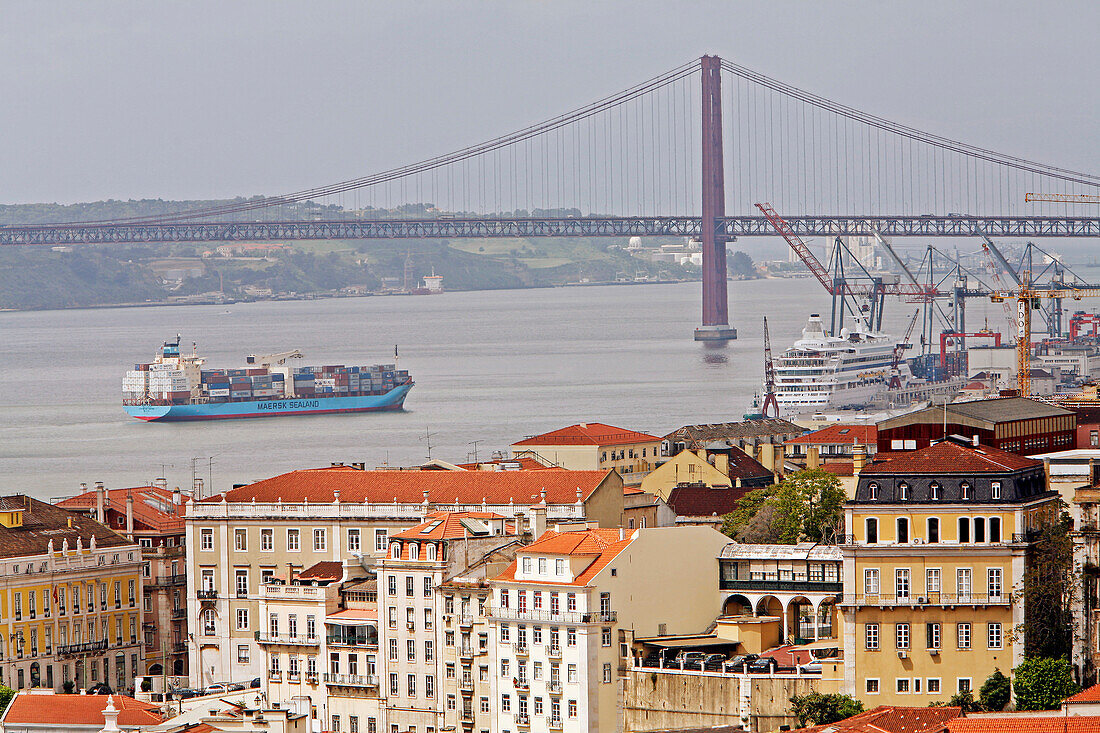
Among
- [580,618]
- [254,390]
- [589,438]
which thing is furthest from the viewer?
[254,390]

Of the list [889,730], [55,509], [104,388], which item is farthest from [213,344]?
[889,730]

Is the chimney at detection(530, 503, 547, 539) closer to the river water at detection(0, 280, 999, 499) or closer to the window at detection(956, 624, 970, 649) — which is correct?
the window at detection(956, 624, 970, 649)

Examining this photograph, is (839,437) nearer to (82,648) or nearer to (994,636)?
(82,648)

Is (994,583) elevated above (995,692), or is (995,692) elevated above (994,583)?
(994,583)

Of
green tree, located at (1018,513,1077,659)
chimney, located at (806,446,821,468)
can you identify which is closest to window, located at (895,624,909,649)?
green tree, located at (1018,513,1077,659)

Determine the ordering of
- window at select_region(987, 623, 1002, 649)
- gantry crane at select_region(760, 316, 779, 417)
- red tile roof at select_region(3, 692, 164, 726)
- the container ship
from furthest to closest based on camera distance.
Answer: the container ship → gantry crane at select_region(760, 316, 779, 417) → red tile roof at select_region(3, 692, 164, 726) → window at select_region(987, 623, 1002, 649)

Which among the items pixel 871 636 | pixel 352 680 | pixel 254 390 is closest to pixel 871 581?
pixel 871 636
